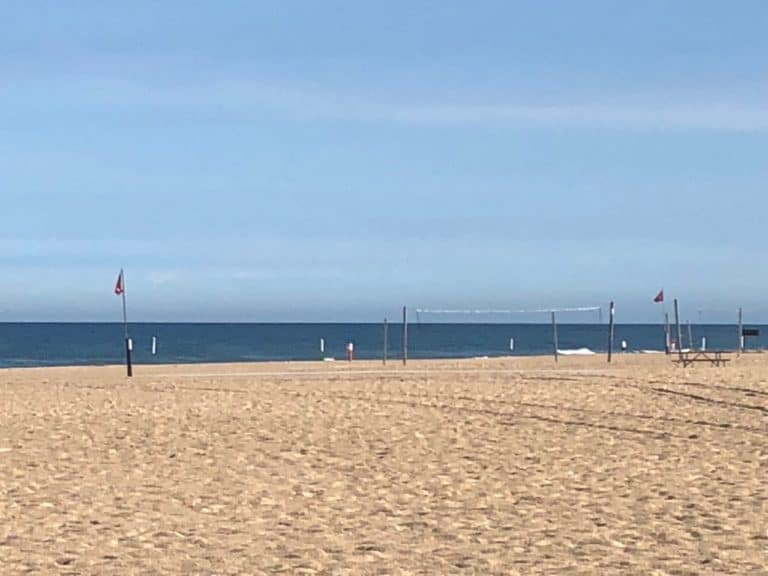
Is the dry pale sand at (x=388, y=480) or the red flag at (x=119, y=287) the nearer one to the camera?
the dry pale sand at (x=388, y=480)

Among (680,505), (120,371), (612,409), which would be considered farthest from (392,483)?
(120,371)

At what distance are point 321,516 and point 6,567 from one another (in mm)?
2498

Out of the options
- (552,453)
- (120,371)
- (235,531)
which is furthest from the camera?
(120,371)

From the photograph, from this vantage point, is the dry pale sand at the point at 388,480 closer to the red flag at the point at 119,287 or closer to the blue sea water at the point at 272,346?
the red flag at the point at 119,287

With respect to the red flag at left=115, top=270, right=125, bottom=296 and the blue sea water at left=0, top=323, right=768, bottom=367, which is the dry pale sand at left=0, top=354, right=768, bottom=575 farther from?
the blue sea water at left=0, top=323, right=768, bottom=367

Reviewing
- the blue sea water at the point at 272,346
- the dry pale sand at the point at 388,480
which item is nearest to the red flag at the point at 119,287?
the dry pale sand at the point at 388,480

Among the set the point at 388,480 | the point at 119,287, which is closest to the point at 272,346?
the point at 119,287

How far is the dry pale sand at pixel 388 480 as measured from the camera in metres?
7.95

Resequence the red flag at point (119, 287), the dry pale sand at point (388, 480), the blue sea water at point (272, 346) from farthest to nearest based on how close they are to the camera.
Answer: the blue sea water at point (272, 346) < the red flag at point (119, 287) < the dry pale sand at point (388, 480)

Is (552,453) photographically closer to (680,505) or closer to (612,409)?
(680,505)

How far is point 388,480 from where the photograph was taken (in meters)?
11.4

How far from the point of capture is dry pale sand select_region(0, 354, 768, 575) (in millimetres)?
7949

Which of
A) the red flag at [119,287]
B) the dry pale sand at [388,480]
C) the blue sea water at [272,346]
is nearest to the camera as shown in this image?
the dry pale sand at [388,480]

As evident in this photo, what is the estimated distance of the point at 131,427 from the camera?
50.2ft
